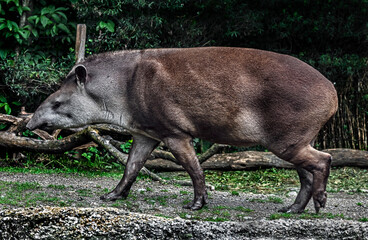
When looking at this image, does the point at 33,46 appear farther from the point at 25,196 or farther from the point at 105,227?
the point at 105,227

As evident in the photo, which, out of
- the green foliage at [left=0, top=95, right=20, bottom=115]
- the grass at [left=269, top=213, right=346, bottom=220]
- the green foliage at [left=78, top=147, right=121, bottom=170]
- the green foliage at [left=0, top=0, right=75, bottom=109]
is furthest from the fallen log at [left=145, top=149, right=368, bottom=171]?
the grass at [left=269, top=213, right=346, bottom=220]

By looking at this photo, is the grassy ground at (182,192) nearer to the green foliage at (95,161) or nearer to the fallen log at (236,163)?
the fallen log at (236,163)

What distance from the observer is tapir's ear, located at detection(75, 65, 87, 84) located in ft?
17.4

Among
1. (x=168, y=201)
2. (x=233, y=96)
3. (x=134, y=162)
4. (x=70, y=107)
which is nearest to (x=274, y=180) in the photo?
(x=168, y=201)

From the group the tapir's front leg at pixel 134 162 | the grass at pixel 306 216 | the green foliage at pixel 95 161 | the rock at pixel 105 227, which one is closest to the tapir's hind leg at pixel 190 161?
the tapir's front leg at pixel 134 162

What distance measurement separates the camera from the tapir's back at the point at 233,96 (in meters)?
4.81

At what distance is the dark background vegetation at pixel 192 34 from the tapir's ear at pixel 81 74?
173 inches

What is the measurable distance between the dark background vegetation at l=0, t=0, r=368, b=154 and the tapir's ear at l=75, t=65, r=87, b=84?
4.39 meters

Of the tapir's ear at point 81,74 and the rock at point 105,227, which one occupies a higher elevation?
the tapir's ear at point 81,74

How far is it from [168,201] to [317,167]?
175 centimetres

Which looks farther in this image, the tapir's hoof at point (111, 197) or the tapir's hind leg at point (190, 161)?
the tapir's hoof at point (111, 197)

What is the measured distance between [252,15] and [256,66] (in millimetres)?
6486

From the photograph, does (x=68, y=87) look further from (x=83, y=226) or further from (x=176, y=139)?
(x=83, y=226)

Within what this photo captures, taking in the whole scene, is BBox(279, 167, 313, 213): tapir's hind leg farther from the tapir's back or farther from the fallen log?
the fallen log
